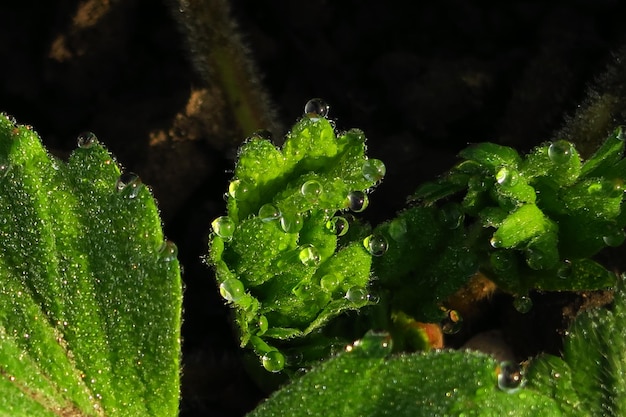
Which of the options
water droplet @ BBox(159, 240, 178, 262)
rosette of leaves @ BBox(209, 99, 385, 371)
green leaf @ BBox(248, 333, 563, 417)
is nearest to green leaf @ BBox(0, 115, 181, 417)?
water droplet @ BBox(159, 240, 178, 262)

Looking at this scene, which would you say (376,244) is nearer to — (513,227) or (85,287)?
(513,227)

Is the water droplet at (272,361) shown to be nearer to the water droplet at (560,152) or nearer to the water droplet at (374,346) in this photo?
the water droplet at (374,346)

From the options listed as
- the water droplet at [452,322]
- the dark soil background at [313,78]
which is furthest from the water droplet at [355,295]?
the dark soil background at [313,78]

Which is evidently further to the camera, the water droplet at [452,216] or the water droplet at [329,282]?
the water droplet at [452,216]

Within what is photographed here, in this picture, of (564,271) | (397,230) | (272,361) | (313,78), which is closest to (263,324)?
(272,361)

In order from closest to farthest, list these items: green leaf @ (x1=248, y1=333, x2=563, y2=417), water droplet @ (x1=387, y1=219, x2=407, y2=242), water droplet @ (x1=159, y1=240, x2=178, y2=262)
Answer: green leaf @ (x1=248, y1=333, x2=563, y2=417), water droplet @ (x1=159, y1=240, x2=178, y2=262), water droplet @ (x1=387, y1=219, x2=407, y2=242)

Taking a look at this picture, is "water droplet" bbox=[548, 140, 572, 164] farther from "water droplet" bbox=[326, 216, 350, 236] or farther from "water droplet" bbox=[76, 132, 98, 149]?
"water droplet" bbox=[76, 132, 98, 149]
